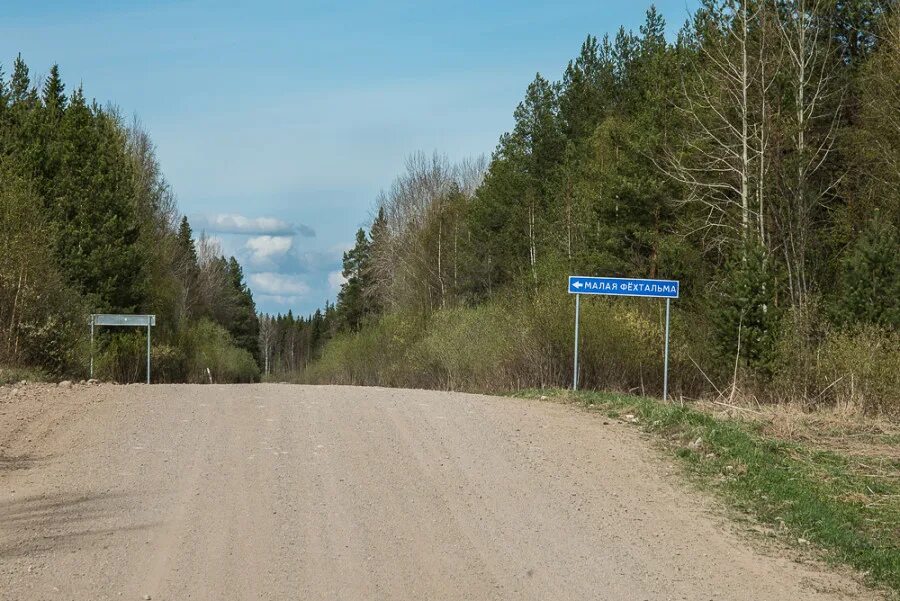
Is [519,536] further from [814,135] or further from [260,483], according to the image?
[814,135]

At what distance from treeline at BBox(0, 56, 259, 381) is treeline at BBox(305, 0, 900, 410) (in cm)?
1138

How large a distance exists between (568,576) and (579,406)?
957 cm

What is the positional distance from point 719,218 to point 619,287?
15.4 meters

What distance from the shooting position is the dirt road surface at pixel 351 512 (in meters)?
7.91

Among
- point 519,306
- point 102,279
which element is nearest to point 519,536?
point 519,306

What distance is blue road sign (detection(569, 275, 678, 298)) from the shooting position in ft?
65.3

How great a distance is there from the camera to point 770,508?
35.5 feet

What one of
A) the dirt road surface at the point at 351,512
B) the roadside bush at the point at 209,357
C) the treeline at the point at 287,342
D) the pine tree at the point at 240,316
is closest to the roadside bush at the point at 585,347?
the dirt road surface at the point at 351,512

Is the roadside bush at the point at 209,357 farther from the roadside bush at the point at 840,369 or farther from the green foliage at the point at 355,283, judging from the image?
the roadside bush at the point at 840,369

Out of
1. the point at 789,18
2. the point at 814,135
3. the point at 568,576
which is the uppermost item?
the point at 789,18

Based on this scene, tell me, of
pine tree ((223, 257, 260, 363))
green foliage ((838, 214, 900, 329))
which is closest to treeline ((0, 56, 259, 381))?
green foliage ((838, 214, 900, 329))

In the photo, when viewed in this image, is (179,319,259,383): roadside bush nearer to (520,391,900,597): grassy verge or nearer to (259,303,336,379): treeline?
(520,391,900,597): grassy verge

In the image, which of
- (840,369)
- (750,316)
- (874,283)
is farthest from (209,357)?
(840,369)

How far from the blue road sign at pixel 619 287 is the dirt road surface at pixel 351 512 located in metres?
4.95
